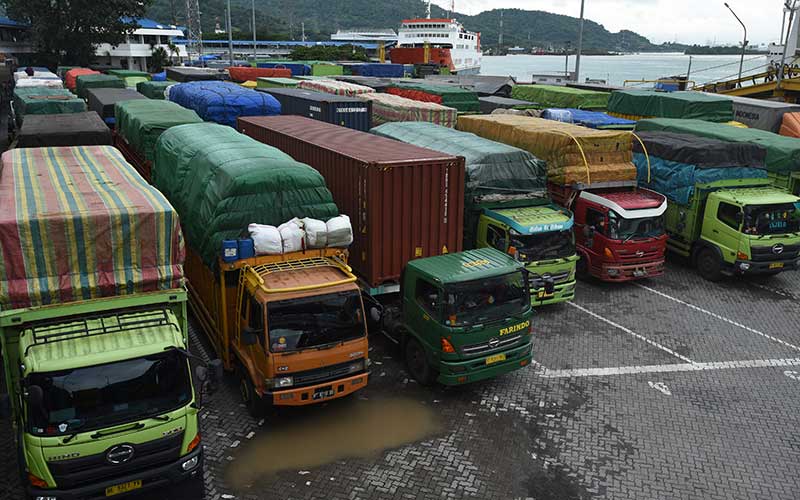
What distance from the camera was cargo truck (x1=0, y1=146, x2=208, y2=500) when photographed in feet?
21.1

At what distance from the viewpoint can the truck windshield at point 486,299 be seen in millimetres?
9766

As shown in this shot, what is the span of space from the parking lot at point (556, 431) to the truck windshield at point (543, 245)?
1.75 meters

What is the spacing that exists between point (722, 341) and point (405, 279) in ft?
23.9

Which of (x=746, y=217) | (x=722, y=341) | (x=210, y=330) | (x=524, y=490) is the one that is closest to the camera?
(x=524, y=490)

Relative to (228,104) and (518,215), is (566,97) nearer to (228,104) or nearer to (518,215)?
(228,104)

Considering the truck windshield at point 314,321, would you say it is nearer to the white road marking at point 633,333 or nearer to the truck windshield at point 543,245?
the truck windshield at point 543,245

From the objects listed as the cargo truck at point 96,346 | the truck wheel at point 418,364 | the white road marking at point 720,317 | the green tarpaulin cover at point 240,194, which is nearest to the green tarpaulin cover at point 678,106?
the white road marking at point 720,317

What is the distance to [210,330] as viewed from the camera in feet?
37.2

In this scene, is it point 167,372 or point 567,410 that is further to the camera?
point 567,410

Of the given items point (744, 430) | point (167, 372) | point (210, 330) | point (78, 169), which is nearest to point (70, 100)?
point (78, 169)

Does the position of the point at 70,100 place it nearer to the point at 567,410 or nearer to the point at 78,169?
the point at 78,169

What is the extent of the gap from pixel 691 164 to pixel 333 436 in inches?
494

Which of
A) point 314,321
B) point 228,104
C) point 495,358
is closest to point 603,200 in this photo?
point 495,358

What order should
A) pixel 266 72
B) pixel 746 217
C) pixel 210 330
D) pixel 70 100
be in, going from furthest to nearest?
pixel 266 72
pixel 70 100
pixel 746 217
pixel 210 330
